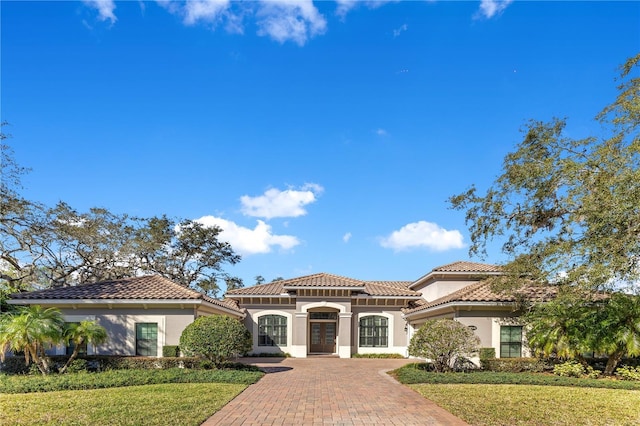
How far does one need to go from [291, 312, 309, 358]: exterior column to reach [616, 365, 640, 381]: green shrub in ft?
46.6

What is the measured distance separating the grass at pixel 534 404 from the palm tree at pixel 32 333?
1091 cm

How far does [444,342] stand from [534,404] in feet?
15.8

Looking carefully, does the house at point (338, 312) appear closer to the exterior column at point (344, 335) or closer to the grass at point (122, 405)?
the exterior column at point (344, 335)

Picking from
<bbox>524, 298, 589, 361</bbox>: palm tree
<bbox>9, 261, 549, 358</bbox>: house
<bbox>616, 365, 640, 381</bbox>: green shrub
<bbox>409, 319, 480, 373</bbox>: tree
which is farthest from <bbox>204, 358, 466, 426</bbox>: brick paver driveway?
<bbox>616, 365, 640, 381</bbox>: green shrub

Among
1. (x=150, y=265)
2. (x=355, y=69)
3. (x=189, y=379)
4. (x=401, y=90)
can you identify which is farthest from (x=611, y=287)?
(x=150, y=265)

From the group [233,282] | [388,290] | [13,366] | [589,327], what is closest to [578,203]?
[589,327]

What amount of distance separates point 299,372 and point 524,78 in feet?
42.2

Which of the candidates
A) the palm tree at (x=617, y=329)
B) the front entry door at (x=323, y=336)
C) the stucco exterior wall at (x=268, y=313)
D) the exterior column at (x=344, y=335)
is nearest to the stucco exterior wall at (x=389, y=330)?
the exterior column at (x=344, y=335)

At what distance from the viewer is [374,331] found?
25.1 metres

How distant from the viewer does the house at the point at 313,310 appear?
17.2 metres

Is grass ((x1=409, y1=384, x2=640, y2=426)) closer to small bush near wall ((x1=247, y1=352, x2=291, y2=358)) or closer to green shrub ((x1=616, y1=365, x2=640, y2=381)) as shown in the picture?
green shrub ((x1=616, y1=365, x2=640, y2=381))

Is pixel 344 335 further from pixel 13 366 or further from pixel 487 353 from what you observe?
pixel 13 366

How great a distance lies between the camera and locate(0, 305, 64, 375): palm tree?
1311 cm

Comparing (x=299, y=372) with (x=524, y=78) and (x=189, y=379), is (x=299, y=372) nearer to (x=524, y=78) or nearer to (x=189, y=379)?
(x=189, y=379)
